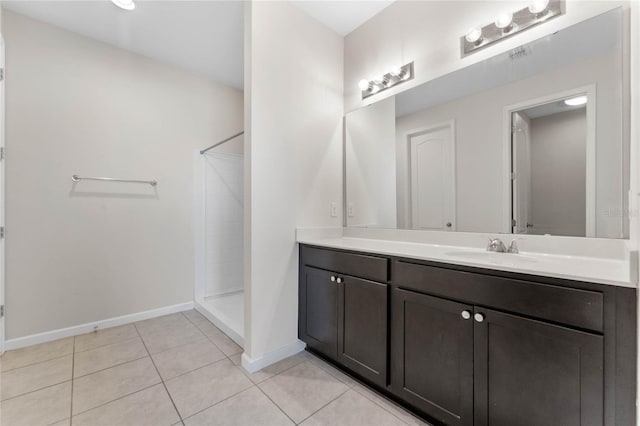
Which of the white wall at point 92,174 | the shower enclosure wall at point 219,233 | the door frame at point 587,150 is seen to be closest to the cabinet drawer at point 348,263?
the door frame at point 587,150

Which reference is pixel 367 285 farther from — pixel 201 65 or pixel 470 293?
pixel 201 65

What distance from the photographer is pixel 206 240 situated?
3043 mm

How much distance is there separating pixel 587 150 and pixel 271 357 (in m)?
2.13

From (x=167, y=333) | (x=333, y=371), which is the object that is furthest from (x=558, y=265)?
(x=167, y=333)

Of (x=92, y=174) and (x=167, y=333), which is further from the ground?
(x=92, y=174)

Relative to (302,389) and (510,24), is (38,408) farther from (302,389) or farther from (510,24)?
(510,24)

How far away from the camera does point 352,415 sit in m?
1.37

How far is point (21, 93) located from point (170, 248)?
166cm

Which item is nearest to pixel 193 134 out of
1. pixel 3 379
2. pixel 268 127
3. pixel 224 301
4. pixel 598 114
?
pixel 268 127

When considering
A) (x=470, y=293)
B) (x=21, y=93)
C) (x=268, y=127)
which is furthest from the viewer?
(x=21, y=93)

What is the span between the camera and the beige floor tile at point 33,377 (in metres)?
1.56

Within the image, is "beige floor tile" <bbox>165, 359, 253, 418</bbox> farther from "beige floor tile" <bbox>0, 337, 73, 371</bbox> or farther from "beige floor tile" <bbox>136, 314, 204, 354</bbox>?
"beige floor tile" <bbox>0, 337, 73, 371</bbox>

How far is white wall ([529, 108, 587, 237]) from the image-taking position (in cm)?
127

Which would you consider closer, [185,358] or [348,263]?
[348,263]
